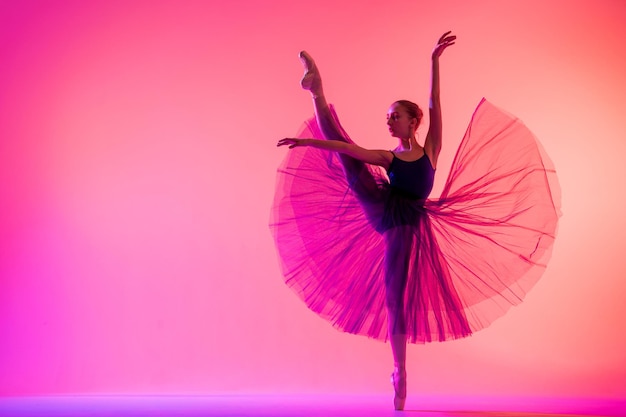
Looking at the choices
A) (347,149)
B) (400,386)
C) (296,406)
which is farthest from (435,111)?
(296,406)

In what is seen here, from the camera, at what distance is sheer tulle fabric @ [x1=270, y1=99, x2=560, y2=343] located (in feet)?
7.97

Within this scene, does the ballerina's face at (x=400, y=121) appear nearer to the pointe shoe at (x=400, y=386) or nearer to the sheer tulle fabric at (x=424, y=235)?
the sheer tulle fabric at (x=424, y=235)

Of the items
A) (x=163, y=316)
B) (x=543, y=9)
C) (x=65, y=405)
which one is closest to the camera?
(x=65, y=405)

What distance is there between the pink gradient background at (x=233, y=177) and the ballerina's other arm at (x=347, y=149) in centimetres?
137

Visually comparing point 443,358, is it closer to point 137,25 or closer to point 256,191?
point 256,191

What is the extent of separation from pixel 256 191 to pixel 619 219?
2028 millimetres

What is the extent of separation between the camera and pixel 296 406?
2596 millimetres

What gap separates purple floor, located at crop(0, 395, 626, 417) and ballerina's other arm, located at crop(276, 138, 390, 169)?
85 centimetres

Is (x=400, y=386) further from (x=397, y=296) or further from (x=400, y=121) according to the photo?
(x=400, y=121)

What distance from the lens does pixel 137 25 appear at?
3.87m

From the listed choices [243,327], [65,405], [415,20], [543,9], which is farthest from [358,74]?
[65,405]

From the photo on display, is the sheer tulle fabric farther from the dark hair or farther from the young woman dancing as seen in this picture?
the dark hair

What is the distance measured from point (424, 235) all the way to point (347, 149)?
430 mm

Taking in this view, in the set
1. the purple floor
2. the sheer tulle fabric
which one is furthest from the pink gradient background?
the sheer tulle fabric
